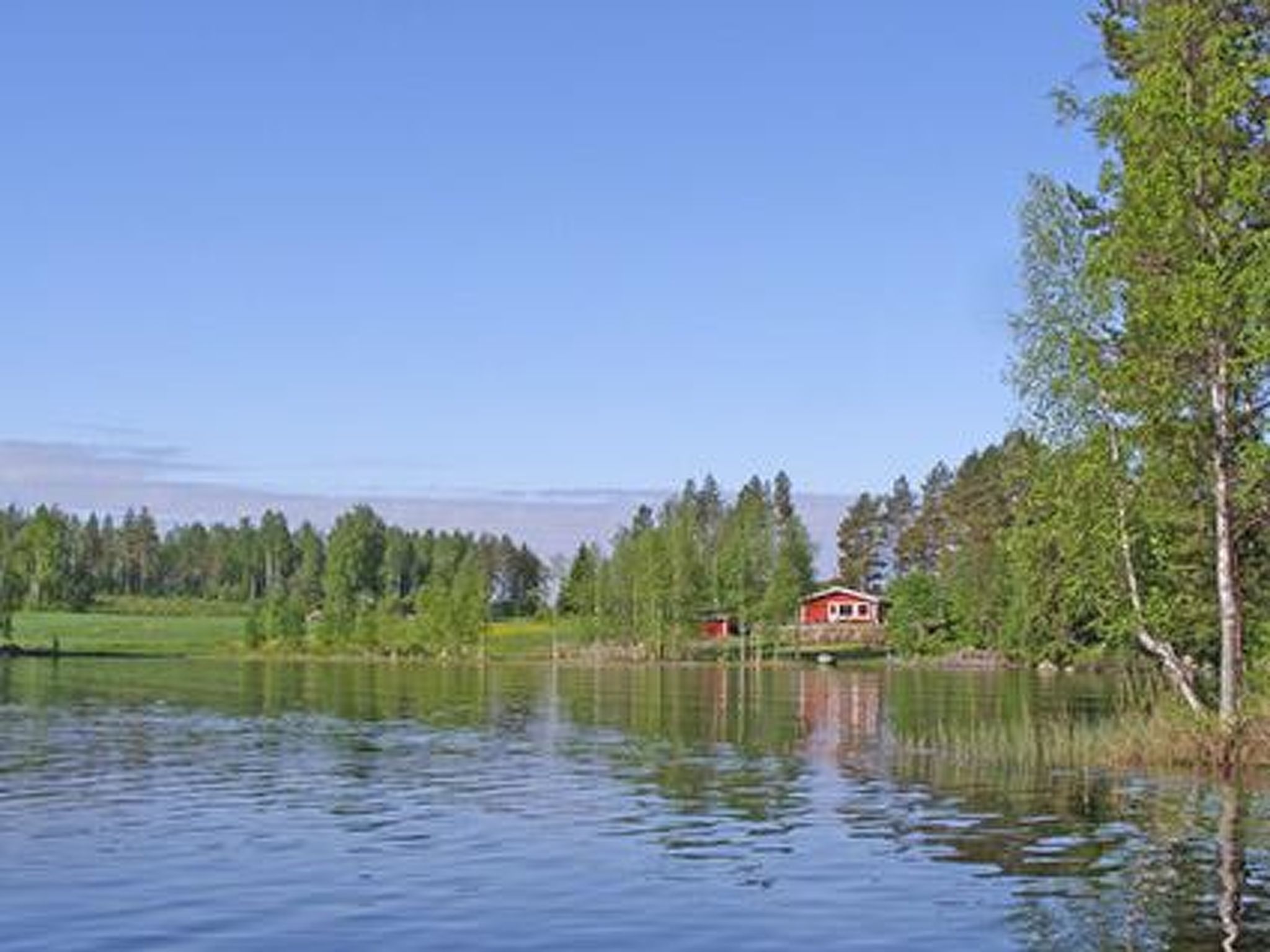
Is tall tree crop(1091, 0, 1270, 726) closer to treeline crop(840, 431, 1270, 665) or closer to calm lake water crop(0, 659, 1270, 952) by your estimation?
treeline crop(840, 431, 1270, 665)

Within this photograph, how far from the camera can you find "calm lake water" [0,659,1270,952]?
A: 925 inches

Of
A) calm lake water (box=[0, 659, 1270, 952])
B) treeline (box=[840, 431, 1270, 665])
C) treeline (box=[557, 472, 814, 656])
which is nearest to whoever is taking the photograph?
calm lake water (box=[0, 659, 1270, 952])

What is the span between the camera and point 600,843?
3228 cm

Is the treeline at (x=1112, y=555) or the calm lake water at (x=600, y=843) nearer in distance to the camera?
the calm lake water at (x=600, y=843)

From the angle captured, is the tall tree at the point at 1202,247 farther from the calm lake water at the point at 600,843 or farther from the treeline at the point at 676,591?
the treeline at the point at 676,591

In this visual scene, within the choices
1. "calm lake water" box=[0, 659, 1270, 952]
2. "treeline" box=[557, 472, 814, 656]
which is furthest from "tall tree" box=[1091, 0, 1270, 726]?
"treeline" box=[557, 472, 814, 656]

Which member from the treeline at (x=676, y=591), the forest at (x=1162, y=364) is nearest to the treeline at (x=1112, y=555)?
the forest at (x=1162, y=364)

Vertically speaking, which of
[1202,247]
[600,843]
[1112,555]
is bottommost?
[600,843]

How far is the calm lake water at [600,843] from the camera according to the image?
77.1 ft

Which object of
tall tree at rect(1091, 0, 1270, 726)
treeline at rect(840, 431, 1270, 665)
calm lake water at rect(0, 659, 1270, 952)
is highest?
tall tree at rect(1091, 0, 1270, 726)

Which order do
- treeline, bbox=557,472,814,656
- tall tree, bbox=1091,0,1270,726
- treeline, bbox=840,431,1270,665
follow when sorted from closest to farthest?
1. tall tree, bbox=1091,0,1270,726
2. treeline, bbox=840,431,1270,665
3. treeline, bbox=557,472,814,656

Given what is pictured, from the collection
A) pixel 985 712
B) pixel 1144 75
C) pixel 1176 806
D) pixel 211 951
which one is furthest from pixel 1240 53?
pixel 985 712

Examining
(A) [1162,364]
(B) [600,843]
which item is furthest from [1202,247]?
(B) [600,843]

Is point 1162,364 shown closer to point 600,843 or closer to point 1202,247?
point 1202,247
